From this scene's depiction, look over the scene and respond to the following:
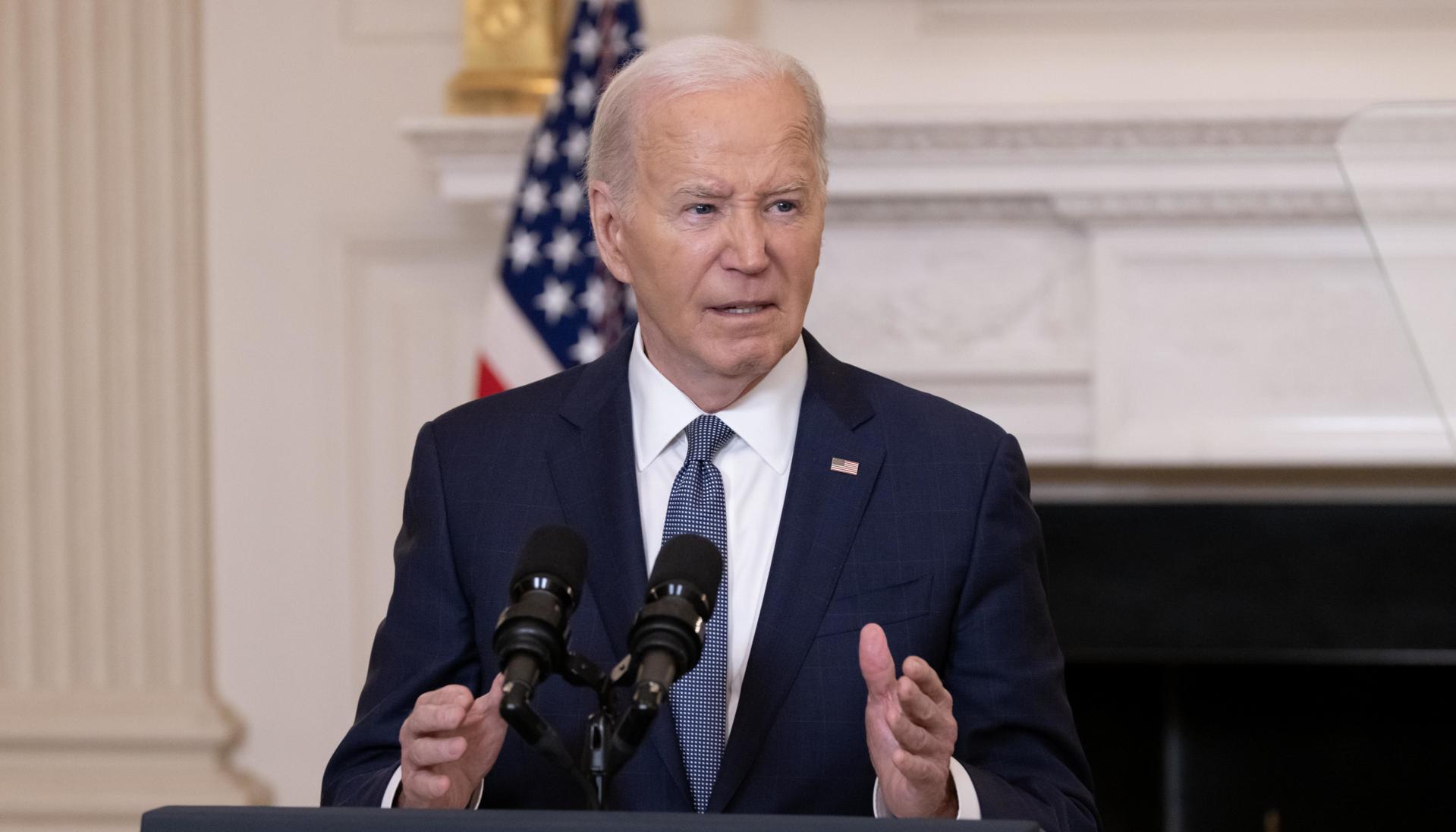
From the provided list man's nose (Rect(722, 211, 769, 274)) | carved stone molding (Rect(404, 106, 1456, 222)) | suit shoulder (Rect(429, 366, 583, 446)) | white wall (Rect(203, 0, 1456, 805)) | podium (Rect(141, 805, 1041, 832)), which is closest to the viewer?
podium (Rect(141, 805, 1041, 832))

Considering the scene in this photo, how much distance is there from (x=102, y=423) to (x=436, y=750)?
279cm

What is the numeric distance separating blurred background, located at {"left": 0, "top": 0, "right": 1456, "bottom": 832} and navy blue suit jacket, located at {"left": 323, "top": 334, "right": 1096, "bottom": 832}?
1.57 m

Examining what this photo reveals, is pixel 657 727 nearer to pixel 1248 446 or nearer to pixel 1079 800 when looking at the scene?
pixel 1079 800

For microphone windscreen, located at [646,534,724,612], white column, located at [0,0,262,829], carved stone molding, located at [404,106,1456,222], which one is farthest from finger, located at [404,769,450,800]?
white column, located at [0,0,262,829]

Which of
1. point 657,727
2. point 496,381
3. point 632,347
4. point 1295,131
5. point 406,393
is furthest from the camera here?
point 406,393

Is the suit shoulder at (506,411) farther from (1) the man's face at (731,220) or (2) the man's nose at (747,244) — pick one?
(2) the man's nose at (747,244)

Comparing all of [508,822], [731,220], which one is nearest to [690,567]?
[508,822]

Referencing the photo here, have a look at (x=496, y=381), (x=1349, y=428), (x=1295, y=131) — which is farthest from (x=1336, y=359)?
(x=496, y=381)

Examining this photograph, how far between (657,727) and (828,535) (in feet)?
0.90

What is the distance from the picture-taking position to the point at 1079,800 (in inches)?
67.3

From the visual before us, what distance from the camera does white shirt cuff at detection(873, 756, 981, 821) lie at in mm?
1493

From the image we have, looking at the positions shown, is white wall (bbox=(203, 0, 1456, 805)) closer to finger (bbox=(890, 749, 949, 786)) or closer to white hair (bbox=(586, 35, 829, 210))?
white hair (bbox=(586, 35, 829, 210))

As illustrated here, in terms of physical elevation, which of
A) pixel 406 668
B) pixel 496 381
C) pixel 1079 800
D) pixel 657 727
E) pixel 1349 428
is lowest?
pixel 1079 800

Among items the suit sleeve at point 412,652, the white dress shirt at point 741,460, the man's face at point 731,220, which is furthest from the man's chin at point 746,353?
the suit sleeve at point 412,652
